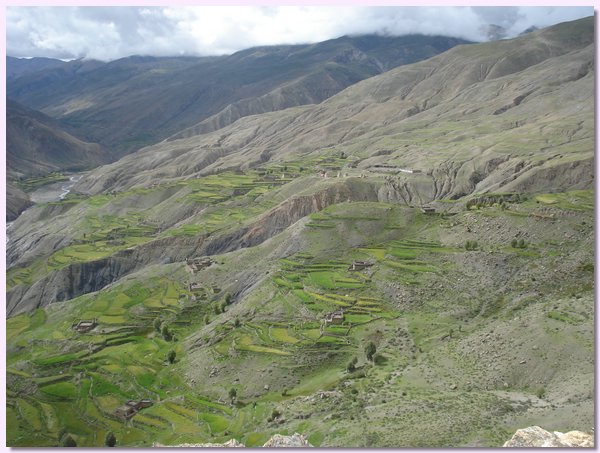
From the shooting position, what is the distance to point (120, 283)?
2847 inches

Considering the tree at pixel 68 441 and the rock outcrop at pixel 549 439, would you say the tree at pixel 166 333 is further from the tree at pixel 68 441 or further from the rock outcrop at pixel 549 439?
the rock outcrop at pixel 549 439

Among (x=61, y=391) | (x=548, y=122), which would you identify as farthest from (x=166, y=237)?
(x=548, y=122)

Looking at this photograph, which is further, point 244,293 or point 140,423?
point 244,293

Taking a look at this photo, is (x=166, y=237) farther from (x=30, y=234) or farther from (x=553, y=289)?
(x=553, y=289)

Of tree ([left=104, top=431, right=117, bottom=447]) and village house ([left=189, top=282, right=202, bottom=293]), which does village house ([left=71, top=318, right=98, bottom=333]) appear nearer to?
village house ([left=189, top=282, right=202, bottom=293])

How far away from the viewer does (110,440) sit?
35.2 m

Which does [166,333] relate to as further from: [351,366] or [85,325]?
[351,366]

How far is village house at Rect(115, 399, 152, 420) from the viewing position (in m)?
38.9

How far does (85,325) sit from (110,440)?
2594cm

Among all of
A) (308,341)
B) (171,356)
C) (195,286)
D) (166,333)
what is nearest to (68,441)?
(171,356)

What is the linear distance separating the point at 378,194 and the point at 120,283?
5015 cm

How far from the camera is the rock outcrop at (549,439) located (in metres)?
21.1

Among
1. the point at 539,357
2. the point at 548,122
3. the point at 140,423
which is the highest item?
the point at 548,122

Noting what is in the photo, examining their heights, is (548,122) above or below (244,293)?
above
